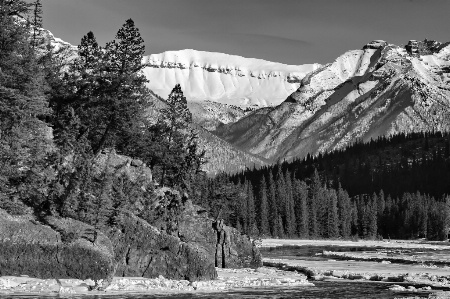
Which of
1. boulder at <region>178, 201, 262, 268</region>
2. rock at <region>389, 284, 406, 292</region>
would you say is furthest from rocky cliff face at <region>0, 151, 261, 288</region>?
rock at <region>389, 284, 406, 292</region>

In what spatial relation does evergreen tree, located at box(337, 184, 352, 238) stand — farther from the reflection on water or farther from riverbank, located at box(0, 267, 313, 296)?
the reflection on water

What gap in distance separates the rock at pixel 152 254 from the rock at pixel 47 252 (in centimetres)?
314

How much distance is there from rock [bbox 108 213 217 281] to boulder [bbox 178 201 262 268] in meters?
11.1

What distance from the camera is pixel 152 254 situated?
44156 mm

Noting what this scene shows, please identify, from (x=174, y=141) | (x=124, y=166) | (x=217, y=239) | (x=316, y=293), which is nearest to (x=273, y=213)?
(x=174, y=141)

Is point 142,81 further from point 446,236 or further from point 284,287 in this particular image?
point 446,236

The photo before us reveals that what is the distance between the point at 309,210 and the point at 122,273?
484ft

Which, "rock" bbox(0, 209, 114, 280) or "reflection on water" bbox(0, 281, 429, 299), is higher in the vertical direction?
"rock" bbox(0, 209, 114, 280)

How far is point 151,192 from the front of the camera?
2215 inches

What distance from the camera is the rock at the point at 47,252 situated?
37.7 m

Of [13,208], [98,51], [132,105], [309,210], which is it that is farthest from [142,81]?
[309,210]

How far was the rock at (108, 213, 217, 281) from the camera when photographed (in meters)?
43.6

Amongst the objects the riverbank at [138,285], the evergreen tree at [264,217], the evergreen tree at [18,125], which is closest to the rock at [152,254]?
the riverbank at [138,285]

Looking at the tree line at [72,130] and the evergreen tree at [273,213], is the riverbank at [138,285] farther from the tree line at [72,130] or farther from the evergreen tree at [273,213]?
the evergreen tree at [273,213]
